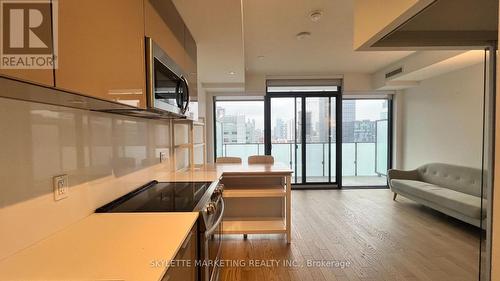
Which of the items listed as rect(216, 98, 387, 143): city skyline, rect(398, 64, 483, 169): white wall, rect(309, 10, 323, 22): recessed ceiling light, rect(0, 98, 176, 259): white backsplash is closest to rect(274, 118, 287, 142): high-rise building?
rect(216, 98, 387, 143): city skyline

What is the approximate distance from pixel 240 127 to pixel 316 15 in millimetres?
3501

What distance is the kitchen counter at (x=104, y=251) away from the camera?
0.76 meters

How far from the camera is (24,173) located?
3.01 feet

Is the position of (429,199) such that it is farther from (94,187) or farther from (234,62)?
(94,187)

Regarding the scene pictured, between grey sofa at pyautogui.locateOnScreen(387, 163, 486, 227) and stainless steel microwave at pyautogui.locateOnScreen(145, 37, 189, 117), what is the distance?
3148 mm

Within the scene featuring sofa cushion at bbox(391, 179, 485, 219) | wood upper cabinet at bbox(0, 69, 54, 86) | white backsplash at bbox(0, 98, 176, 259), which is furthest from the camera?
sofa cushion at bbox(391, 179, 485, 219)

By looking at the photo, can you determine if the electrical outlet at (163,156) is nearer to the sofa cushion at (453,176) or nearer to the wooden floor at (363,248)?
the wooden floor at (363,248)

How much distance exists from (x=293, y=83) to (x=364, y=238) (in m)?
3.61

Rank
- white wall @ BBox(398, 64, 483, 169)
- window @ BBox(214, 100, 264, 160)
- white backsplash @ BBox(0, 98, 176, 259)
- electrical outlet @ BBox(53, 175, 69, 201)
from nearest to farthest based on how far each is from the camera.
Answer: white backsplash @ BBox(0, 98, 176, 259), electrical outlet @ BBox(53, 175, 69, 201), white wall @ BBox(398, 64, 483, 169), window @ BBox(214, 100, 264, 160)

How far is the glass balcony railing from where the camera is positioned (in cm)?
592

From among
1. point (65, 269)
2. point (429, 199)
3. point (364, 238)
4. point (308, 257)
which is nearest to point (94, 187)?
point (65, 269)

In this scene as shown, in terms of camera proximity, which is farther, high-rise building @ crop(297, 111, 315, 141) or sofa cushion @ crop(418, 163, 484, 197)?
high-rise building @ crop(297, 111, 315, 141)

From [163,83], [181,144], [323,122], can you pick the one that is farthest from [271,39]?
[323,122]

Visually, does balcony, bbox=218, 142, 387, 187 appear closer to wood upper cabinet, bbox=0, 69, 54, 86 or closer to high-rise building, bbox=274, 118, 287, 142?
high-rise building, bbox=274, 118, 287, 142
